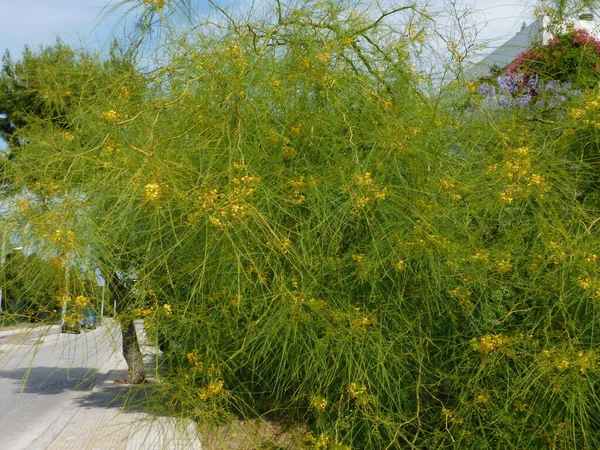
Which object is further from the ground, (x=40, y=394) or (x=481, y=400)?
(x=481, y=400)

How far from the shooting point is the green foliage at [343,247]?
11.3ft

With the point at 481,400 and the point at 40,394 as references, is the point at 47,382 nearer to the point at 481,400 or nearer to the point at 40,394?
the point at 40,394

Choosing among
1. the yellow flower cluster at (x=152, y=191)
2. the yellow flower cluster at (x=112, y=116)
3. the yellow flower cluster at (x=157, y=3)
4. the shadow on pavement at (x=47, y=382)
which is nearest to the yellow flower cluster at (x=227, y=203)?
the yellow flower cluster at (x=152, y=191)

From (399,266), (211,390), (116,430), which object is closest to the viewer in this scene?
(211,390)

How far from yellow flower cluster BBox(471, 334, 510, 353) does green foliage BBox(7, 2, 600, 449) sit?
2 centimetres

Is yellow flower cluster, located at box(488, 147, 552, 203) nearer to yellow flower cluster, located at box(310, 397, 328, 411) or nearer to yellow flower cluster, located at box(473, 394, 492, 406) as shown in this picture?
yellow flower cluster, located at box(473, 394, 492, 406)

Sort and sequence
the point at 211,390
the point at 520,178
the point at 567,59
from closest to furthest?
the point at 211,390 < the point at 520,178 < the point at 567,59

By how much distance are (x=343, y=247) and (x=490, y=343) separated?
0.84m

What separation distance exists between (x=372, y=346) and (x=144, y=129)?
1580 millimetres

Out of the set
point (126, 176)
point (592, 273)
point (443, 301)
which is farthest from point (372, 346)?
point (126, 176)

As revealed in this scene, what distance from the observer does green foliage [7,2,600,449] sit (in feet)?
11.3

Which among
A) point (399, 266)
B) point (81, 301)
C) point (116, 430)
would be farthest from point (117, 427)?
point (399, 266)

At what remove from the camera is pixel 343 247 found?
382 cm

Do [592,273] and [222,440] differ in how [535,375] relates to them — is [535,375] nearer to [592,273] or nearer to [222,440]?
[592,273]
